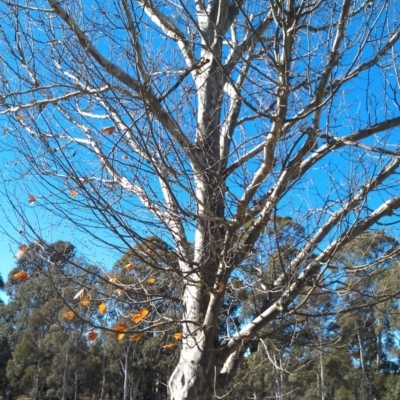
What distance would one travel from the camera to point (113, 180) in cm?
341

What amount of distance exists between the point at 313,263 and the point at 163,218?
917mm

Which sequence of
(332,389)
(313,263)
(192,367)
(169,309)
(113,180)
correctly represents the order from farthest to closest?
(332,389) → (169,309) → (113,180) → (192,367) → (313,263)

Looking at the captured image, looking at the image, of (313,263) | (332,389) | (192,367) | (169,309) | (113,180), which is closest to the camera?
(313,263)

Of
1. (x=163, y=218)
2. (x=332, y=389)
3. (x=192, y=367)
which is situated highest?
(x=332, y=389)

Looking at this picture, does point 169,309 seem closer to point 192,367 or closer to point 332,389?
point 192,367

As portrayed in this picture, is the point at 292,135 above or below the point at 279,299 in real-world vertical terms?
above

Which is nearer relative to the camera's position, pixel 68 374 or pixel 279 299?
pixel 279 299

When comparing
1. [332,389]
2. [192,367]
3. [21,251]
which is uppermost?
[332,389]

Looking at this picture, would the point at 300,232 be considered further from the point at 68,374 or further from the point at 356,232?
the point at 68,374

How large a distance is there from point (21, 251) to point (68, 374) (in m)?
22.8

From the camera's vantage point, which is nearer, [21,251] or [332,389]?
[21,251]

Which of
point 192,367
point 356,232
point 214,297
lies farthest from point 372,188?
point 192,367

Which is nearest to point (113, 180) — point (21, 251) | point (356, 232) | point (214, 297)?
point (21, 251)

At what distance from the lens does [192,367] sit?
3.05 metres
